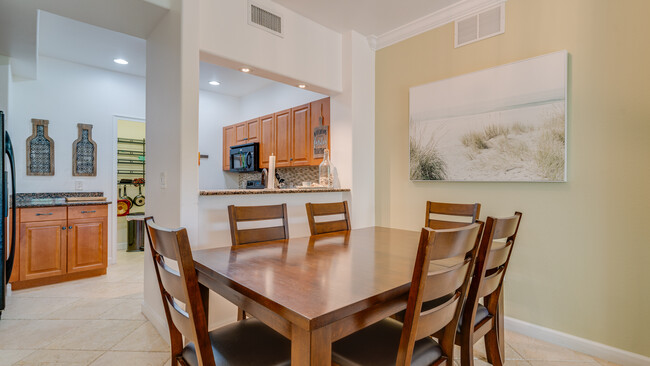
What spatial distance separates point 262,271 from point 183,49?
1.66 metres

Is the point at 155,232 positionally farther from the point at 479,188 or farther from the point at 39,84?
the point at 39,84

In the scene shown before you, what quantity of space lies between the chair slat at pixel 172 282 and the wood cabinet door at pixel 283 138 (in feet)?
9.27

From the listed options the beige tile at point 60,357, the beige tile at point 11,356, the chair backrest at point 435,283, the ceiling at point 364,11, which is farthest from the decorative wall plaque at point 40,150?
the chair backrest at point 435,283

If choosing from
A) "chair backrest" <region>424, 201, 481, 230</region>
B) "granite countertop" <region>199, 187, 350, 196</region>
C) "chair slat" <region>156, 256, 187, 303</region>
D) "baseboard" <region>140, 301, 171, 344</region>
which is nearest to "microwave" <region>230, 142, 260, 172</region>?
"granite countertop" <region>199, 187, 350, 196</region>

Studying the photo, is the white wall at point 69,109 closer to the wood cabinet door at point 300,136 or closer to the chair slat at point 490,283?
the wood cabinet door at point 300,136

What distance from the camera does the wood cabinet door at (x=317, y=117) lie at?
135 inches

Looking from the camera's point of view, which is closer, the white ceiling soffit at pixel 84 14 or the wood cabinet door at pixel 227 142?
the white ceiling soffit at pixel 84 14

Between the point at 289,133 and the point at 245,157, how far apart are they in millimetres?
1108

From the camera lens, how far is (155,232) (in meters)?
1.09

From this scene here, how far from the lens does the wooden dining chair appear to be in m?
1.28

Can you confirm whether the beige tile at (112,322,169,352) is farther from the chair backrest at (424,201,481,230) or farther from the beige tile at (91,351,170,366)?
the chair backrest at (424,201,481,230)

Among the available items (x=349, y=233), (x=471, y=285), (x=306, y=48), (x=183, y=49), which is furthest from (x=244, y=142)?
(x=471, y=285)

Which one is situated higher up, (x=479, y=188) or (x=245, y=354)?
(x=479, y=188)

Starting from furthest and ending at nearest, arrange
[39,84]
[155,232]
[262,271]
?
[39,84], [262,271], [155,232]
